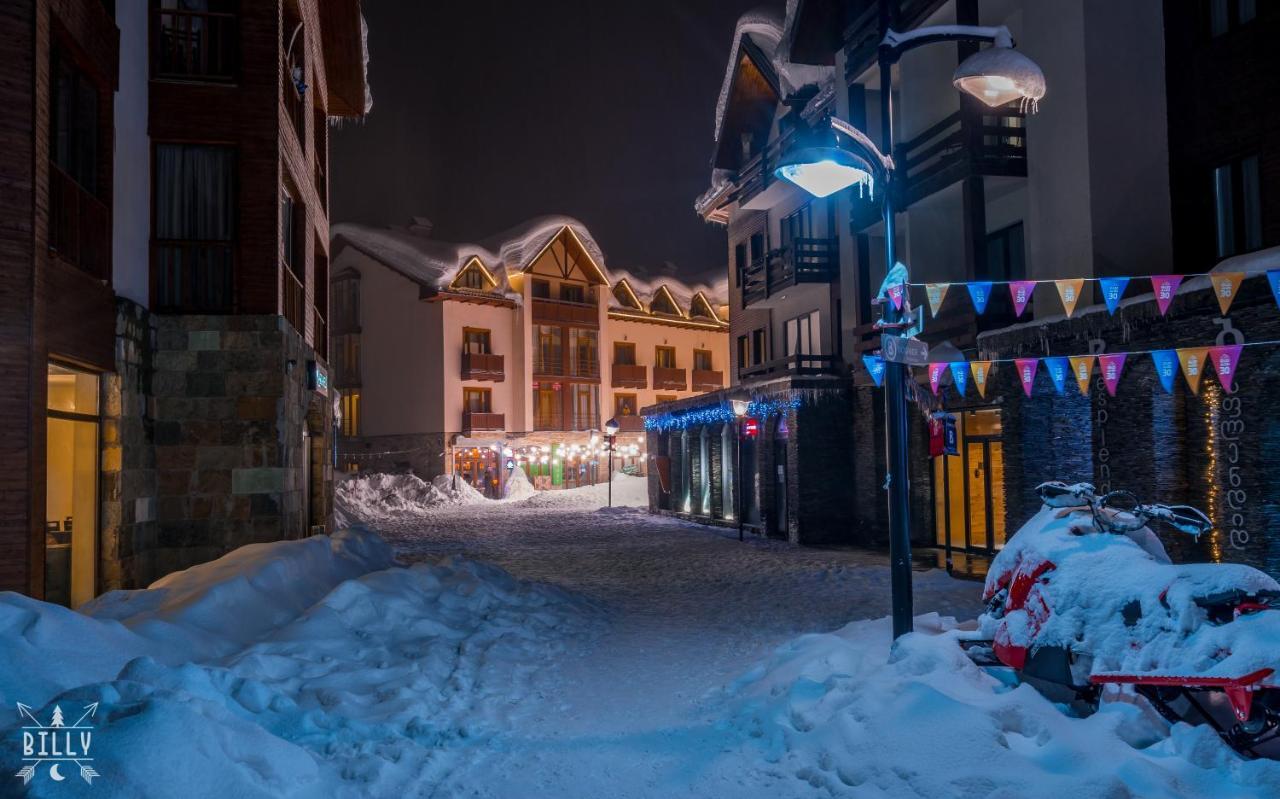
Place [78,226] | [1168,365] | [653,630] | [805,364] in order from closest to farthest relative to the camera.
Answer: [78,226], [1168,365], [653,630], [805,364]

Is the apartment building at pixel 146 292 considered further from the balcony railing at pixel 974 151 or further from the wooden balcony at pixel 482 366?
the wooden balcony at pixel 482 366

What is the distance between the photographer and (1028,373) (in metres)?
12.2

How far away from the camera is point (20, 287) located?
325 inches

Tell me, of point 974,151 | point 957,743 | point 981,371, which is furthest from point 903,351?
point 974,151

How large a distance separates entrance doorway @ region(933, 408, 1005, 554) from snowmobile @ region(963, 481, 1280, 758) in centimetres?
784

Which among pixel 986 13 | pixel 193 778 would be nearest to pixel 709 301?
pixel 986 13

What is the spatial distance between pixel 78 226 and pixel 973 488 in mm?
14783

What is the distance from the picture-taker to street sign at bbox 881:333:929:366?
7.71 metres

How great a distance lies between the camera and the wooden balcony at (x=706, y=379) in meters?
56.8

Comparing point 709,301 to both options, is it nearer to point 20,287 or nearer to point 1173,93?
point 1173,93

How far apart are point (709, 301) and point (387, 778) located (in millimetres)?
54714

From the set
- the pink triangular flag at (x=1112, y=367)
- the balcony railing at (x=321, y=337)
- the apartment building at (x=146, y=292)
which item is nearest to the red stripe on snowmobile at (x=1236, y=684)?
the pink triangular flag at (x=1112, y=367)

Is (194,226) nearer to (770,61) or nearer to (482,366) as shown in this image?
(770,61)

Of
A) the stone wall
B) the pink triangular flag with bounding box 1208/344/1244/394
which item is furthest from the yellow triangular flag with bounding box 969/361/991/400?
the stone wall
